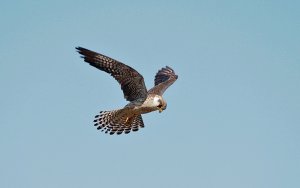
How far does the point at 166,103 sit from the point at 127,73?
51.3 inches

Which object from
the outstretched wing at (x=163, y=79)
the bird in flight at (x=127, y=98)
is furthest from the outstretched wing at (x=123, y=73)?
the outstretched wing at (x=163, y=79)

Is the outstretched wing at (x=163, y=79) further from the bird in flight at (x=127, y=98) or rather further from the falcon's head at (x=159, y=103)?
the falcon's head at (x=159, y=103)

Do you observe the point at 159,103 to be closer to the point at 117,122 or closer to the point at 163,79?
the point at 117,122

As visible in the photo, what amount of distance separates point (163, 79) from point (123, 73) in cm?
461

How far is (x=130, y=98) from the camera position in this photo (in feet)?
52.2

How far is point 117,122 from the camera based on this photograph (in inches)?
663

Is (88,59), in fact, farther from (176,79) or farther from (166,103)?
(176,79)

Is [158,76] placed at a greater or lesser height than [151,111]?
greater

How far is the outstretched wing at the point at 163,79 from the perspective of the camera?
17.4m

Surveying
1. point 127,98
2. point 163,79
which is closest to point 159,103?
point 127,98

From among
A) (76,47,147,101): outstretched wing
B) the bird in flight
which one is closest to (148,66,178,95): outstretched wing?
→ the bird in flight

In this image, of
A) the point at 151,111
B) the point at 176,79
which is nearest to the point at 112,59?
the point at 151,111

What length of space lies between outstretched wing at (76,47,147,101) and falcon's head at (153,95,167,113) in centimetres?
29

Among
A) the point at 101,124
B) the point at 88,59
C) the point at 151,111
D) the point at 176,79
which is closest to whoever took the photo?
the point at 88,59
